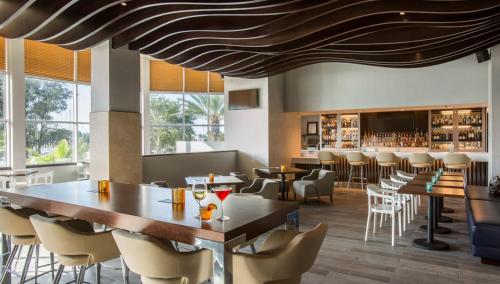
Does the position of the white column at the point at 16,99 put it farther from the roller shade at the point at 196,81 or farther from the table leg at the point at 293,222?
the table leg at the point at 293,222

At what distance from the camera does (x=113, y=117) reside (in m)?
6.04

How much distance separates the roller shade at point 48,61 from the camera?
348 inches

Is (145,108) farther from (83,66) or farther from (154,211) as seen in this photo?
(154,211)

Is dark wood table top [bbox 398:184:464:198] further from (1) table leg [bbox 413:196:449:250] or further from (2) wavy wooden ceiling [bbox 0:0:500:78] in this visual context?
(2) wavy wooden ceiling [bbox 0:0:500:78]

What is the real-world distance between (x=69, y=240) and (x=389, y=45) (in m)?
6.27

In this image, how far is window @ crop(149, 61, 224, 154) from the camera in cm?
1183

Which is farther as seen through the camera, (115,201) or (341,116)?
(341,116)

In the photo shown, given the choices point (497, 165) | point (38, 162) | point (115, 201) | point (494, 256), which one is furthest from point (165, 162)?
point (497, 165)

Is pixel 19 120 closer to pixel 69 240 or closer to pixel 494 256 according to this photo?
pixel 69 240

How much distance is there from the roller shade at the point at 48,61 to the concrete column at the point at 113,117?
150 inches

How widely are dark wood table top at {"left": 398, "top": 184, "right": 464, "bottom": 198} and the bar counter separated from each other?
16.1 feet

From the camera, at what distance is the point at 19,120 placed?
28.5 ft

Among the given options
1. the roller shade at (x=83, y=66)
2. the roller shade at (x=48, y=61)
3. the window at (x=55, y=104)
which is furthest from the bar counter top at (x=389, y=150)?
the roller shade at (x=48, y=61)

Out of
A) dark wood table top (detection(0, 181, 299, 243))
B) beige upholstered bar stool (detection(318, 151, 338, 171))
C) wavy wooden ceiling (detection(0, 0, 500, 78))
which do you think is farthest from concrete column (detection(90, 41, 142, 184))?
beige upholstered bar stool (detection(318, 151, 338, 171))
